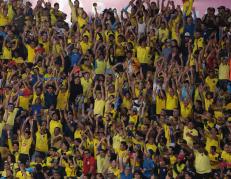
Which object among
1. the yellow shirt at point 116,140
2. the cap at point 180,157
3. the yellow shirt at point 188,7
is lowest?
the cap at point 180,157

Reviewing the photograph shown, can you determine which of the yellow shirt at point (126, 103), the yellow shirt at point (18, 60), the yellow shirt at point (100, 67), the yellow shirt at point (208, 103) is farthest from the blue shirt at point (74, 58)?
the yellow shirt at point (208, 103)

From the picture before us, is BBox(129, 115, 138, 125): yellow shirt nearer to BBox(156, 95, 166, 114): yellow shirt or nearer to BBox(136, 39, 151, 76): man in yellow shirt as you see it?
BBox(156, 95, 166, 114): yellow shirt

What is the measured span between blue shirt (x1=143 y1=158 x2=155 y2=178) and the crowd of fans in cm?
3

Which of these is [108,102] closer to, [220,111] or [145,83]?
[145,83]

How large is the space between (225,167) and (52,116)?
16.0 feet

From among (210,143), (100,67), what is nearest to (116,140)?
(210,143)

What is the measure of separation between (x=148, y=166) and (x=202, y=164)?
4.06 feet

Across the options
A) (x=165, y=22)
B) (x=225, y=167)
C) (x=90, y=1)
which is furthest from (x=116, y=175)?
(x=90, y=1)

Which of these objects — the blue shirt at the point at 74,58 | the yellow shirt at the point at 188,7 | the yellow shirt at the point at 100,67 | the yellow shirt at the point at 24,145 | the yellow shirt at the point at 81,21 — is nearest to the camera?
the yellow shirt at the point at 24,145

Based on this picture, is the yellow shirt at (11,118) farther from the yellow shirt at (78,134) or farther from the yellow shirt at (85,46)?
the yellow shirt at (85,46)

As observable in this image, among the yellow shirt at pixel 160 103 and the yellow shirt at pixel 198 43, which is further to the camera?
the yellow shirt at pixel 198 43

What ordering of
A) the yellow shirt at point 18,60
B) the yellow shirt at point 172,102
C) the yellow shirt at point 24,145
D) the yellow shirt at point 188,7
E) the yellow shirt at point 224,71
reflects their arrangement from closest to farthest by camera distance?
the yellow shirt at point 24,145
the yellow shirt at point 172,102
the yellow shirt at point 224,71
the yellow shirt at point 18,60
the yellow shirt at point 188,7

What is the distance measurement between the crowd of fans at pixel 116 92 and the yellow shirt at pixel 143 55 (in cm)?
3

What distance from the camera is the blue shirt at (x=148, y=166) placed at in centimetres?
2112
